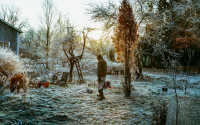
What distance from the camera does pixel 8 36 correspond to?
48.3 ft

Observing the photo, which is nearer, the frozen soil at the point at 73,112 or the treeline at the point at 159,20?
the frozen soil at the point at 73,112

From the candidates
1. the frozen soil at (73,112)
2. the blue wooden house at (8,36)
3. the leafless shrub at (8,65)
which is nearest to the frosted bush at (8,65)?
the leafless shrub at (8,65)

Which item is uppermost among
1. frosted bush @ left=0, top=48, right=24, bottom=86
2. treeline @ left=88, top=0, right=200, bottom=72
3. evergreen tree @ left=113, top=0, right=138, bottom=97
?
treeline @ left=88, top=0, right=200, bottom=72

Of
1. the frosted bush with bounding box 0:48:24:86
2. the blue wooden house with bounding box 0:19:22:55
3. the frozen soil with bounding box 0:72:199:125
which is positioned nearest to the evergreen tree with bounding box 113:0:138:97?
the frozen soil with bounding box 0:72:199:125

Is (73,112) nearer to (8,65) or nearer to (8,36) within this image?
(8,65)

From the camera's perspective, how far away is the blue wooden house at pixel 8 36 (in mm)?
14305

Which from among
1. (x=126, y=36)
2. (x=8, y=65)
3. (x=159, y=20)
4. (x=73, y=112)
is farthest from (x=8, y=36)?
(x=159, y=20)

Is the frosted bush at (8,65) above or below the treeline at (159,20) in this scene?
below

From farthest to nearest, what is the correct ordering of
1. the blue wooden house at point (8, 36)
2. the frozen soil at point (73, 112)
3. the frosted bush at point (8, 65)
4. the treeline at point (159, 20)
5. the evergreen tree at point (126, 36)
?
the blue wooden house at point (8, 36) < the treeline at point (159, 20) < the frosted bush at point (8, 65) < the evergreen tree at point (126, 36) < the frozen soil at point (73, 112)

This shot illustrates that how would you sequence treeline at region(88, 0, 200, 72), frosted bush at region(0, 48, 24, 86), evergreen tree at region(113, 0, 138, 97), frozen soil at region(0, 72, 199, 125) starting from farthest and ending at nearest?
treeline at region(88, 0, 200, 72), frosted bush at region(0, 48, 24, 86), evergreen tree at region(113, 0, 138, 97), frozen soil at region(0, 72, 199, 125)

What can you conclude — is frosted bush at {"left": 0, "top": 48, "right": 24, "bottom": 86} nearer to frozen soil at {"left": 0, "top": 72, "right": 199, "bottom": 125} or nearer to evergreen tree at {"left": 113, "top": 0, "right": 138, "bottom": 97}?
frozen soil at {"left": 0, "top": 72, "right": 199, "bottom": 125}

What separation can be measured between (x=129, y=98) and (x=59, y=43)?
279 inches

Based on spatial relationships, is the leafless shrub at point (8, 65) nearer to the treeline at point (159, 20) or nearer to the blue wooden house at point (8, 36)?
the treeline at point (159, 20)

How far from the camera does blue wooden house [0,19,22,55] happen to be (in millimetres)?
14305
